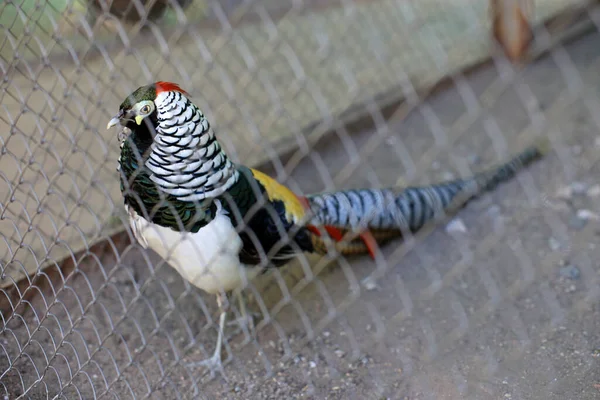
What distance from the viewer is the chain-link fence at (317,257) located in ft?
7.71

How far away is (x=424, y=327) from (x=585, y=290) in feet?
2.42

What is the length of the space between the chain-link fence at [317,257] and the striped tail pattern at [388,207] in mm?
84

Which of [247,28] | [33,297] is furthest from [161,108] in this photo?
[247,28]

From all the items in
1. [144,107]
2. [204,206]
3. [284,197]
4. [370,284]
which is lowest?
[370,284]

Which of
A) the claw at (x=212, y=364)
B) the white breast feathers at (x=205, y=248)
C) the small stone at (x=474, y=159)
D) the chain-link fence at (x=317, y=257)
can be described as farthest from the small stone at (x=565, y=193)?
the claw at (x=212, y=364)

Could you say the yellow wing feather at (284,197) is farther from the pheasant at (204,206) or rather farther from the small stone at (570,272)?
the small stone at (570,272)

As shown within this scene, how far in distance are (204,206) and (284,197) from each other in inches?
18.5

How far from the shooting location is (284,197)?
2.63 meters

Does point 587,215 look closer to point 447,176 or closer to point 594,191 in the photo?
point 594,191

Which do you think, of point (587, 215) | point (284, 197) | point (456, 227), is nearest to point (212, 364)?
point (284, 197)

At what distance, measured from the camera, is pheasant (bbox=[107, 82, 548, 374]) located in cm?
211

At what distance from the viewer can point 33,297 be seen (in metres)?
2.79

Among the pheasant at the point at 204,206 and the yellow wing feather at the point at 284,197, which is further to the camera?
the yellow wing feather at the point at 284,197

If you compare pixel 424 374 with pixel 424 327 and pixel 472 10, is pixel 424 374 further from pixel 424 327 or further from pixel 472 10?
pixel 472 10
